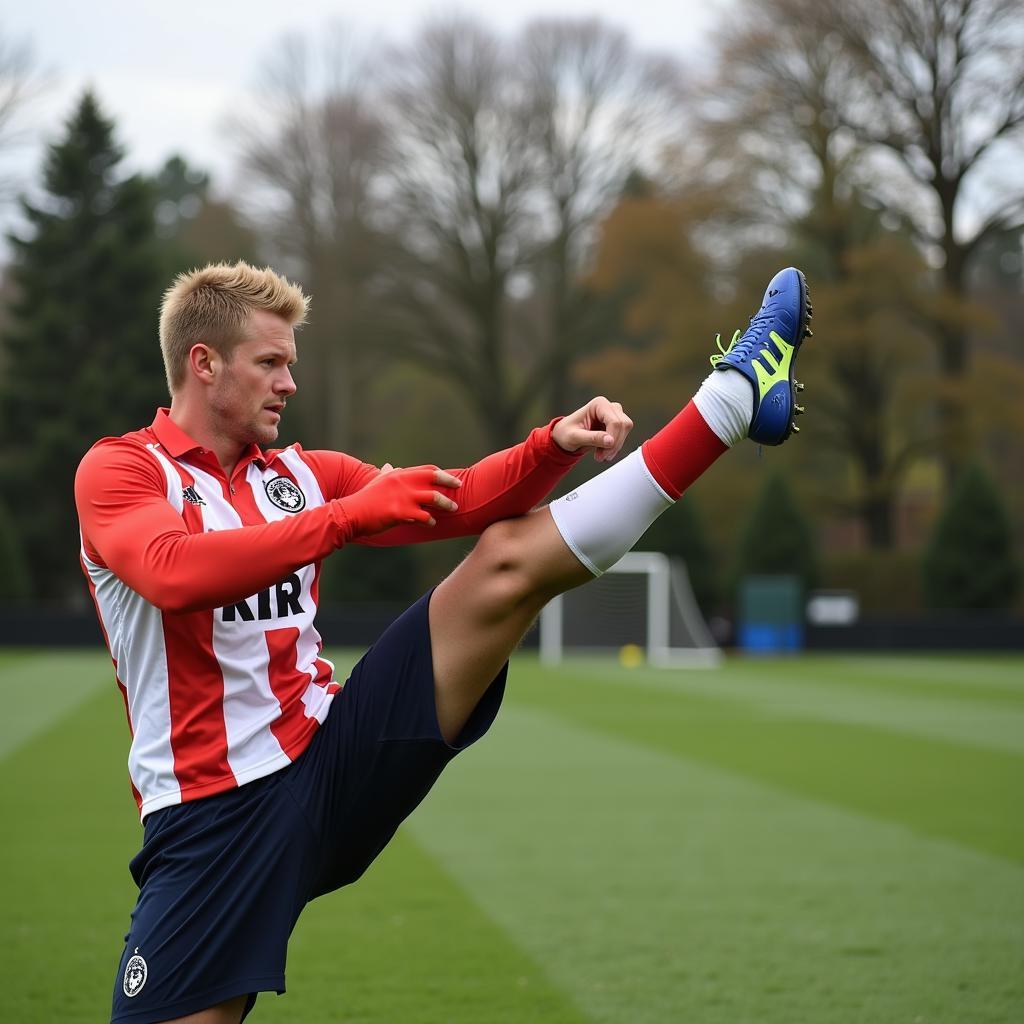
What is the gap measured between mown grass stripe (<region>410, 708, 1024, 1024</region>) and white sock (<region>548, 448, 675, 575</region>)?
2.35 meters

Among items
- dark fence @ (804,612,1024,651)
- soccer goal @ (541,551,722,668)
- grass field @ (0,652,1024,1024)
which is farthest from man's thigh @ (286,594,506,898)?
dark fence @ (804,612,1024,651)

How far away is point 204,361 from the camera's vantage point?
3.61 meters

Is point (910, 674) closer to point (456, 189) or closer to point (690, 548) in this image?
point (690, 548)

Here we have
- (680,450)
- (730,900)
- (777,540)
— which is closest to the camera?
(680,450)

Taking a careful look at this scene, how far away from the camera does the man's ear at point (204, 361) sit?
359cm

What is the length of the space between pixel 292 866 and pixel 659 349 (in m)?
33.2

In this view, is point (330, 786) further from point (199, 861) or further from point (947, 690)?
point (947, 690)

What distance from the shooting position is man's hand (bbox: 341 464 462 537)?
10.6 feet

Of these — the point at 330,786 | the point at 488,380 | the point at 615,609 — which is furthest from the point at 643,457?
the point at 488,380

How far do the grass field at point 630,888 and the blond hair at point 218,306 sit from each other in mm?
2612

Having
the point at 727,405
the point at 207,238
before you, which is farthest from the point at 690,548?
the point at 727,405

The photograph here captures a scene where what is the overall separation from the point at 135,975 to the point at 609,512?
1486 mm

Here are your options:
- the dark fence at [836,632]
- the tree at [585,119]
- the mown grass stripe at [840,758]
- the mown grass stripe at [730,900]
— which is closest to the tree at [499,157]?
the tree at [585,119]

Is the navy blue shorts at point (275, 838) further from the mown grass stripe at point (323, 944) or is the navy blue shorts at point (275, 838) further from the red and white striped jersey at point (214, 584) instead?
the mown grass stripe at point (323, 944)
